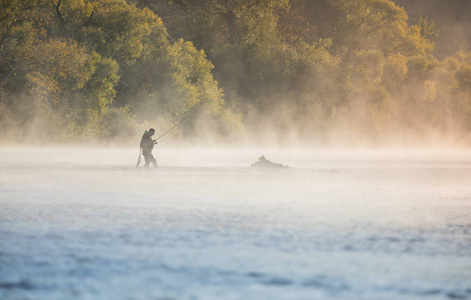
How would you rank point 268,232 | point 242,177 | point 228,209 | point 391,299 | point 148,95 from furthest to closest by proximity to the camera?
1. point 148,95
2. point 242,177
3. point 228,209
4. point 268,232
5. point 391,299

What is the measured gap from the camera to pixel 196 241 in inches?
322

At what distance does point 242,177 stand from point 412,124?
53.2m

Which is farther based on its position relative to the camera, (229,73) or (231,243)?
(229,73)

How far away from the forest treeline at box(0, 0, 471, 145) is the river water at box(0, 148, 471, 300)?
2777cm

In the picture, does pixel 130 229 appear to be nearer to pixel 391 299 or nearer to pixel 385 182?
pixel 391 299

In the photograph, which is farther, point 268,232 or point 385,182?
point 385,182

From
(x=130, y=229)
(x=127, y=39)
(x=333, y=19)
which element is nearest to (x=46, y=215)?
(x=130, y=229)

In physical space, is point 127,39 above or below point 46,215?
above

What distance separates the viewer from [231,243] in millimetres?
8086

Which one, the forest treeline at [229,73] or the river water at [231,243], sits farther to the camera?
the forest treeline at [229,73]

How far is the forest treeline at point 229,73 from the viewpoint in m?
41.8

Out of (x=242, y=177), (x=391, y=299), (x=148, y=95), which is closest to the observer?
(x=391, y=299)

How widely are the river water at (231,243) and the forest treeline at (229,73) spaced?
27.8 m

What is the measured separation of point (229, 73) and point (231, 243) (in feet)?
166
